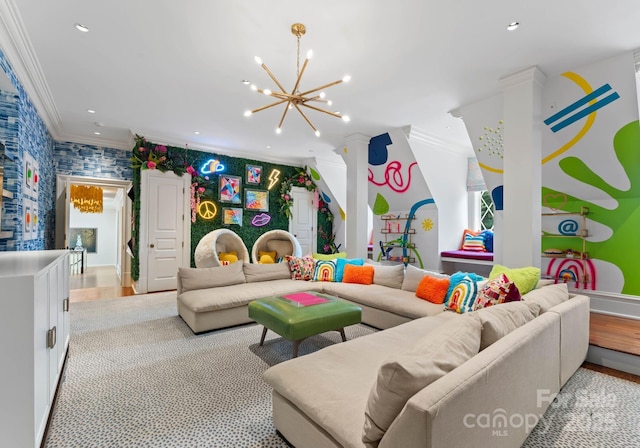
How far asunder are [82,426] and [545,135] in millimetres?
5343

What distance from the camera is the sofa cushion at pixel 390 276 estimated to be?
4031 mm

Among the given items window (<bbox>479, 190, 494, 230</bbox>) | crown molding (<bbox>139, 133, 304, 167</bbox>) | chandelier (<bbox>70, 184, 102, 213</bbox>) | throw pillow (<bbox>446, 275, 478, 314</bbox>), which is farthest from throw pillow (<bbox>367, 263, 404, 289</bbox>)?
chandelier (<bbox>70, 184, 102, 213</bbox>)

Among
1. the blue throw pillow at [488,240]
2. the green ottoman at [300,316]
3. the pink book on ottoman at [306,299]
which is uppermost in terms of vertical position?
the blue throw pillow at [488,240]

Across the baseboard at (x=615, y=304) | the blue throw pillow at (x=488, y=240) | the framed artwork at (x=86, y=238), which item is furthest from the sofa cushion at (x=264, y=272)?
the framed artwork at (x=86, y=238)

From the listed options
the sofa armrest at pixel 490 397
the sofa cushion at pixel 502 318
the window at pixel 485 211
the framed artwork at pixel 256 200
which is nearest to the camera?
the sofa armrest at pixel 490 397

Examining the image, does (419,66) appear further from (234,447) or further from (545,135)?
(234,447)

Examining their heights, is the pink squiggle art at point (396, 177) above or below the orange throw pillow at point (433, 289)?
above

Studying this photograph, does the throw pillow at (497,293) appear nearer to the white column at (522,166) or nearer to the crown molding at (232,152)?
the white column at (522,166)

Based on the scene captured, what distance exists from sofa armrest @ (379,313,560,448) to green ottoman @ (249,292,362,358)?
4.91 feet

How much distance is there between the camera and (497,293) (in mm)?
2674

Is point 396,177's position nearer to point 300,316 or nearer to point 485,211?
point 485,211

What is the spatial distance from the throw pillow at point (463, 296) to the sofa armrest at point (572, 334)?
29.3 inches

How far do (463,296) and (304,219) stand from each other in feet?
16.9

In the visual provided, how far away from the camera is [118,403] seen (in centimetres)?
212
